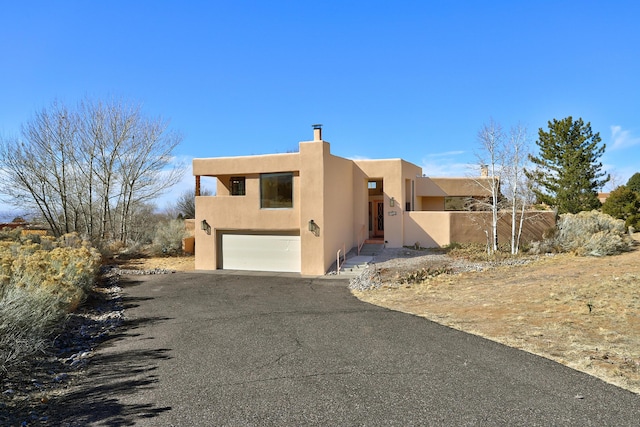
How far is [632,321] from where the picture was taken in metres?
7.50

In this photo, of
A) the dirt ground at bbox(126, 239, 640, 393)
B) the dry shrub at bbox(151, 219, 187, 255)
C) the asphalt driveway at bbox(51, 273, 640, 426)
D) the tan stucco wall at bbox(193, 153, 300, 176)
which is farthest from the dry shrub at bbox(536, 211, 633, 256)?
the dry shrub at bbox(151, 219, 187, 255)

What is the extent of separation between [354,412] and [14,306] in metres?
5.67

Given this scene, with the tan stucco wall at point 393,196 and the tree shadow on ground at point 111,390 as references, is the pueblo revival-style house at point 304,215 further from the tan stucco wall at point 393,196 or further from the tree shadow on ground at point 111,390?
the tree shadow on ground at point 111,390

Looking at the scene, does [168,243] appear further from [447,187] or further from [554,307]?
[554,307]

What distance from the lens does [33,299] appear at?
279 inches

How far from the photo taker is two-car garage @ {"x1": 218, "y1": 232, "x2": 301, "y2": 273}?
672 inches

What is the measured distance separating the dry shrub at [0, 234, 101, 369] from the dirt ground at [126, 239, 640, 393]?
286 inches

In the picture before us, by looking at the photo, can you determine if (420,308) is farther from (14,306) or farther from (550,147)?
(550,147)

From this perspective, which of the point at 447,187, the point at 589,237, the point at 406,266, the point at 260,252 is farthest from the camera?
the point at 447,187

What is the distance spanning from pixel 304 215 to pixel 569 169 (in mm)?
23262

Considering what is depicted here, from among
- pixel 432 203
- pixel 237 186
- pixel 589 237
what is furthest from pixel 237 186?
pixel 589 237

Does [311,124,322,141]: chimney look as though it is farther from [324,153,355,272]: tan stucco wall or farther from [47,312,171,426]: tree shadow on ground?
[47,312,171,426]: tree shadow on ground

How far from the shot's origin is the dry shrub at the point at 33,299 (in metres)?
5.98

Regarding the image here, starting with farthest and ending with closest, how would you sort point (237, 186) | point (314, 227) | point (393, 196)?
point (393, 196), point (237, 186), point (314, 227)
